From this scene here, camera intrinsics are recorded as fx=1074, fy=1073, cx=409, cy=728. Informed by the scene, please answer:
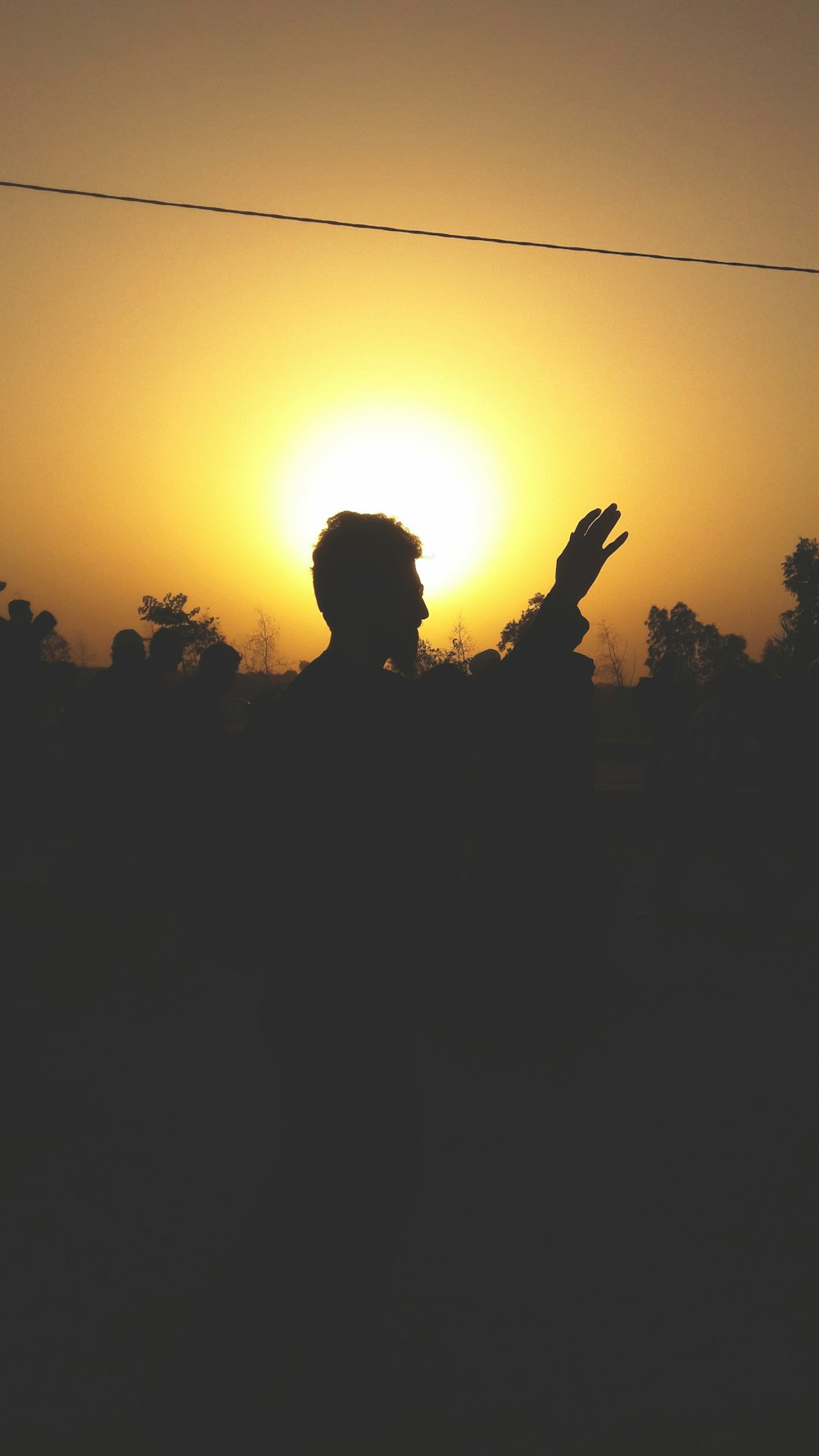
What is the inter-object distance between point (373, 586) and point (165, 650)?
19.2 ft

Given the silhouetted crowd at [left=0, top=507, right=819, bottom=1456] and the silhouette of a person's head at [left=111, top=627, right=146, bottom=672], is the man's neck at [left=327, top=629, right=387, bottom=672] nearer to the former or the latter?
the silhouetted crowd at [left=0, top=507, right=819, bottom=1456]

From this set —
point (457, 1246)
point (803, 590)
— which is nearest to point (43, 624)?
point (457, 1246)

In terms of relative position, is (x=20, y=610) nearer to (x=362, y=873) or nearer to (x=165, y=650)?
(x=165, y=650)

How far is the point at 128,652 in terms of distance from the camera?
290 inches

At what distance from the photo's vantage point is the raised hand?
7.33 ft

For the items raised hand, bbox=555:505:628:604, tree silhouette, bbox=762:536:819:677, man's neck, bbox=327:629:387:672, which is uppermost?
tree silhouette, bbox=762:536:819:677

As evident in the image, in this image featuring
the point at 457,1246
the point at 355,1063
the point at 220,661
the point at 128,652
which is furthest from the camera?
the point at 128,652

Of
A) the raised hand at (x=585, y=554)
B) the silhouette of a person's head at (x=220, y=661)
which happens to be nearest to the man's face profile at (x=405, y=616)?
the raised hand at (x=585, y=554)

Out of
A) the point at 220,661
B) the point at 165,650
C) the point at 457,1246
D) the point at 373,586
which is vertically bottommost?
the point at 457,1246

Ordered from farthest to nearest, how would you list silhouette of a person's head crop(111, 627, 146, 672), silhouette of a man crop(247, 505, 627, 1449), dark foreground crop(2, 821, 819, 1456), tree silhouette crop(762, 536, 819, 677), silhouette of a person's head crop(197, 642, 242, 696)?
tree silhouette crop(762, 536, 819, 677) → silhouette of a person's head crop(111, 627, 146, 672) → silhouette of a person's head crop(197, 642, 242, 696) → dark foreground crop(2, 821, 819, 1456) → silhouette of a man crop(247, 505, 627, 1449)

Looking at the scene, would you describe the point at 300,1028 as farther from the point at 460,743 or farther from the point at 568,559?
the point at 568,559

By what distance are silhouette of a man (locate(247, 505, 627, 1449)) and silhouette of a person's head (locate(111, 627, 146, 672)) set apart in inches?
213

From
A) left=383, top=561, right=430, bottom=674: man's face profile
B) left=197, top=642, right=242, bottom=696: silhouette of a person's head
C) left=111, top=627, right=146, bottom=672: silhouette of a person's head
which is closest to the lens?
left=383, top=561, right=430, bottom=674: man's face profile

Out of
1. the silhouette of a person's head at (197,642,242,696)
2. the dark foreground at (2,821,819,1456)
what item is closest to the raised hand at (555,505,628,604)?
the dark foreground at (2,821,819,1456)
